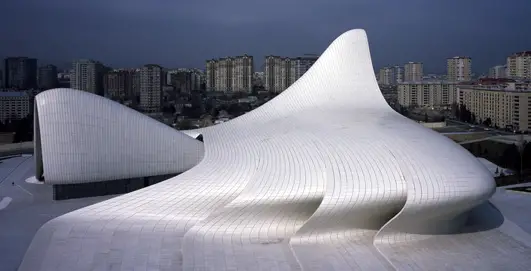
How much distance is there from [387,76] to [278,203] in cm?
9005

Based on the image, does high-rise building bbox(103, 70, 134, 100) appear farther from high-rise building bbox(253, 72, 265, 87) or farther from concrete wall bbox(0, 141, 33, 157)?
concrete wall bbox(0, 141, 33, 157)

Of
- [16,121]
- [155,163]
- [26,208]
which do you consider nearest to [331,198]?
[155,163]

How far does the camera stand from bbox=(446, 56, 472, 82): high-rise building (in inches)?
3273

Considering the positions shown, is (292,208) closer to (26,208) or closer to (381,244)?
(381,244)

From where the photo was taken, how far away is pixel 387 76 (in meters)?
97.7

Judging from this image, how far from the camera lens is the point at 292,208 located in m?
11.8

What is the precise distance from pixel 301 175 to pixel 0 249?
690cm

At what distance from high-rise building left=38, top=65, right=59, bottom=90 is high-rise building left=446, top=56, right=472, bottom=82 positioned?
6046 cm

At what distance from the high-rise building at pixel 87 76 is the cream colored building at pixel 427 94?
37.3 meters

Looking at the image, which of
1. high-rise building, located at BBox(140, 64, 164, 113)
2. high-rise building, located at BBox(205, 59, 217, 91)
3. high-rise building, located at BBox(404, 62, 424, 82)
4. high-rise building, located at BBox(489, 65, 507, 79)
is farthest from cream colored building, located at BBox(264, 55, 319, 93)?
high-rise building, located at BBox(489, 65, 507, 79)

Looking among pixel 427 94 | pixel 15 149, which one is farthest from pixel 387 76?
pixel 15 149

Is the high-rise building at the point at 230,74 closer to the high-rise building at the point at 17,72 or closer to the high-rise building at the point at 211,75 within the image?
the high-rise building at the point at 211,75

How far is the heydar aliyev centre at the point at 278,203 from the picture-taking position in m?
10.6

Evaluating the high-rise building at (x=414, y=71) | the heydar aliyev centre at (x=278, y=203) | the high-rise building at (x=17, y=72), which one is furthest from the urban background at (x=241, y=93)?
the heydar aliyev centre at (x=278, y=203)
